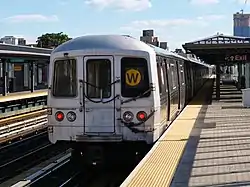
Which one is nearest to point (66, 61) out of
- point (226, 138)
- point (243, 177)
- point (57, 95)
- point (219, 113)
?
point (57, 95)

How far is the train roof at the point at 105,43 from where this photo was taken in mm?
10211

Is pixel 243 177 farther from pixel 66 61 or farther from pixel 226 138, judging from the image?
pixel 226 138

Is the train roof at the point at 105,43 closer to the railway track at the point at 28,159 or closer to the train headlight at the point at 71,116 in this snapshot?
the train headlight at the point at 71,116

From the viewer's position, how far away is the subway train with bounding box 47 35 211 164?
996 cm

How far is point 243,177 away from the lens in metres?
8.16

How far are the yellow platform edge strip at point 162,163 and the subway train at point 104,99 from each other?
48cm

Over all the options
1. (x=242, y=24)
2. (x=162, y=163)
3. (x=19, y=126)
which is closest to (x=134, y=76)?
(x=162, y=163)

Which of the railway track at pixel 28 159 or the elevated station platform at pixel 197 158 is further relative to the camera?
the railway track at pixel 28 159

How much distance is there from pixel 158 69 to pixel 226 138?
3.16 m

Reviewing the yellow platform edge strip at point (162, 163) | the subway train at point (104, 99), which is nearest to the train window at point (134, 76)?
the subway train at point (104, 99)

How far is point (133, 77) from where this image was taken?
33.4ft

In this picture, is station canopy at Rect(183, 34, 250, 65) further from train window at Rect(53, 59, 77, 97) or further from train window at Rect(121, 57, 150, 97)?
train window at Rect(53, 59, 77, 97)

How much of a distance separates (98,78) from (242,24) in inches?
2328

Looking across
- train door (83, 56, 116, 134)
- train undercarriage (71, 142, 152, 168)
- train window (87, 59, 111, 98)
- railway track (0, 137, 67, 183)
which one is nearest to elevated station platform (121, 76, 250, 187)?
train undercarriage (71, 142, 152, 168)
